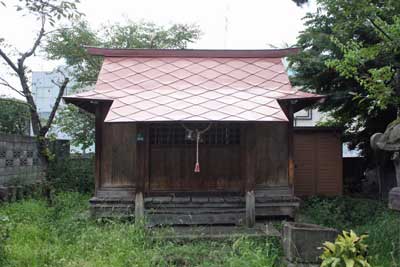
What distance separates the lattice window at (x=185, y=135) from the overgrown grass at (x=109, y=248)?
1972mm

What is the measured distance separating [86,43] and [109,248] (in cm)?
999

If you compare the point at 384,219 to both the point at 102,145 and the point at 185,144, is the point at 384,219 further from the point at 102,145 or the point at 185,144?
the point at 102,145

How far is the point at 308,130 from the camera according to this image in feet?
37.2

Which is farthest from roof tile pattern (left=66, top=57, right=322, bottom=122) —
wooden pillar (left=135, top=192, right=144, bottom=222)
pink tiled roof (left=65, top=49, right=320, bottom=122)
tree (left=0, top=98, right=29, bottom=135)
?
tree (left=0, top=98, right=29, bottom=135)

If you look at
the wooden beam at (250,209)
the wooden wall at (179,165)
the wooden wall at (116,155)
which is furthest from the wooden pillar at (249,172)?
the wooden wall at (116,155)

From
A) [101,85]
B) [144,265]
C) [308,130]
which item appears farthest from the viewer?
[308,130]

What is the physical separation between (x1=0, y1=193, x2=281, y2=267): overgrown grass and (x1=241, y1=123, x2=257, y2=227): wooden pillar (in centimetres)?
88

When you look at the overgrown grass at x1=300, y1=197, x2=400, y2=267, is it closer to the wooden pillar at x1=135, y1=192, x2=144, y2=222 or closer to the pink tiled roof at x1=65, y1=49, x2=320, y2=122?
the pink tiled roof at x1=65, y1=49, x2=320, y2=122

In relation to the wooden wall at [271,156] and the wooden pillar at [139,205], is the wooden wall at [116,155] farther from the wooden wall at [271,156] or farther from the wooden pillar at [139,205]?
the wooden wall at [271,156]

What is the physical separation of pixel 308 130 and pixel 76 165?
270 inches

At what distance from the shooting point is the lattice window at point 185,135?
8.31 metres

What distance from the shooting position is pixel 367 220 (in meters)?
8.12

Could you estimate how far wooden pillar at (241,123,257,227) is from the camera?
761 centimetres

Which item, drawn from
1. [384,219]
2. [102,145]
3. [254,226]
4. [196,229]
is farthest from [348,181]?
[102,145]
